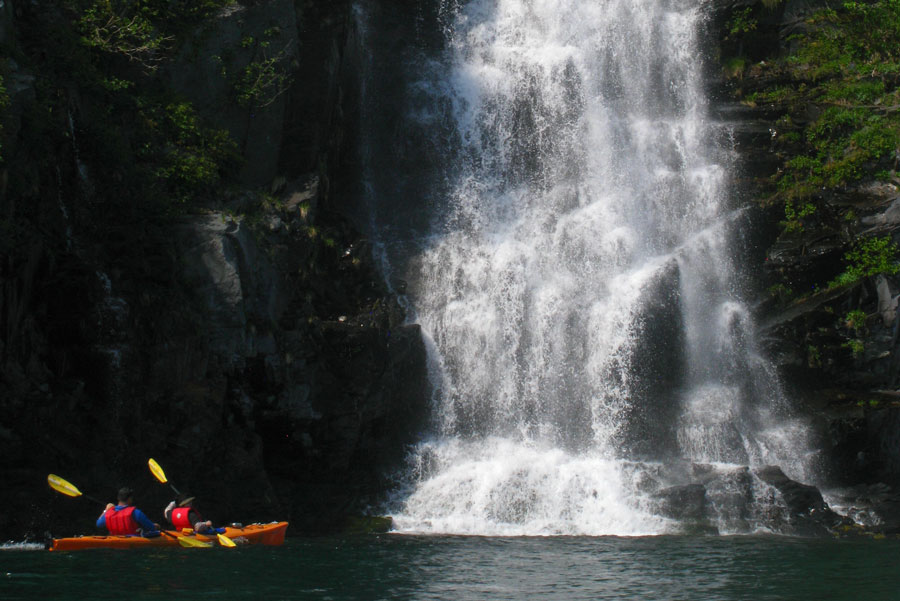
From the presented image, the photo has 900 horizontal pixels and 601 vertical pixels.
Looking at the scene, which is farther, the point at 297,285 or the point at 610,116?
the point at 610,116

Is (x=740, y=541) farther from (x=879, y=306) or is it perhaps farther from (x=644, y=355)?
(x=879, y=306)

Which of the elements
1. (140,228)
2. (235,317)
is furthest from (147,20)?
(235,317)

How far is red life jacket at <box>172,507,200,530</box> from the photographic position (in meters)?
14.1

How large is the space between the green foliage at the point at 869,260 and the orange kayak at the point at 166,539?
13931 mm

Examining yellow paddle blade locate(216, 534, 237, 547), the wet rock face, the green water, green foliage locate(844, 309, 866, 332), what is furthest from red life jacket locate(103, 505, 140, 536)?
green foliage locate(844, 309, 866, 332)

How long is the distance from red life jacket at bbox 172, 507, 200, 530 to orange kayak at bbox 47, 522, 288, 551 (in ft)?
0.56

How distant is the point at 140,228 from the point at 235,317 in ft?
7.68

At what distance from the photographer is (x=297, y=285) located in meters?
19.3

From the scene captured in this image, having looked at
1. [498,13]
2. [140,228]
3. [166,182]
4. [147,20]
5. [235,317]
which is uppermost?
[498,13]

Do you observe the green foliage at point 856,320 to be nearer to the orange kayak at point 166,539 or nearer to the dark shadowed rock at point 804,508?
the dark shadowed rock at point 804,508

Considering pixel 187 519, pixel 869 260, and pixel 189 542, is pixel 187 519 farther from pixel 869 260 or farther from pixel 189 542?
pixel 869 260

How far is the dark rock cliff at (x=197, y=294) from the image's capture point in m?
14.7

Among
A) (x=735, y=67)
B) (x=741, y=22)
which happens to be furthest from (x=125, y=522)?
(x=741, y=22)

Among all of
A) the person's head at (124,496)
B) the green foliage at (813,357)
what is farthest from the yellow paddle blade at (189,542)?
the green foliage at (813,357)
